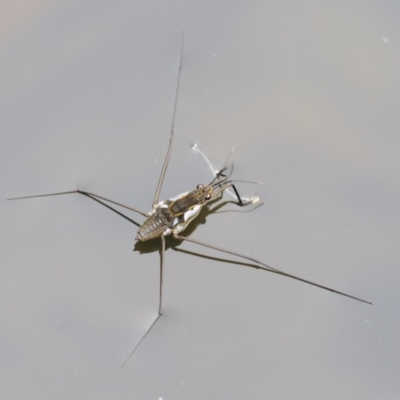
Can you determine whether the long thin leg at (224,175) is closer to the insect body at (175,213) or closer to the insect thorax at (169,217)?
the insect body at (175,213)

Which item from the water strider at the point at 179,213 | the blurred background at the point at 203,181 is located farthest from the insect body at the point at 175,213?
the blurred background at the point at 203,181

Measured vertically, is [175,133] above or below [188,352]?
above

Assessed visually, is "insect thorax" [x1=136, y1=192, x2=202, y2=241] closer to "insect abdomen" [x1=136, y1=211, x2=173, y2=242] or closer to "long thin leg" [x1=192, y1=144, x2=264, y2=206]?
"insect abdomen" [x1=136, y1=211, x2=173, y2=242]

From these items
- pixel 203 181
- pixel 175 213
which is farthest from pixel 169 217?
pixel 203 181

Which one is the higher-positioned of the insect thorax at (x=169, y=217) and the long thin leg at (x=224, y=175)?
the long thin leg at (x=224, y=175)

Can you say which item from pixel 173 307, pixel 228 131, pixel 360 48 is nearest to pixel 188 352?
pixel 173 307

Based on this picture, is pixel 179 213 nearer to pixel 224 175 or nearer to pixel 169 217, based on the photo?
pixel 169 217

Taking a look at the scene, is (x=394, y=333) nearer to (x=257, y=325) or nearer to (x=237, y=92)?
(x=257, y=325)

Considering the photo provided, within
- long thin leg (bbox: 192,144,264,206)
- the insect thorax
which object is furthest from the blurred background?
the insect thorax
